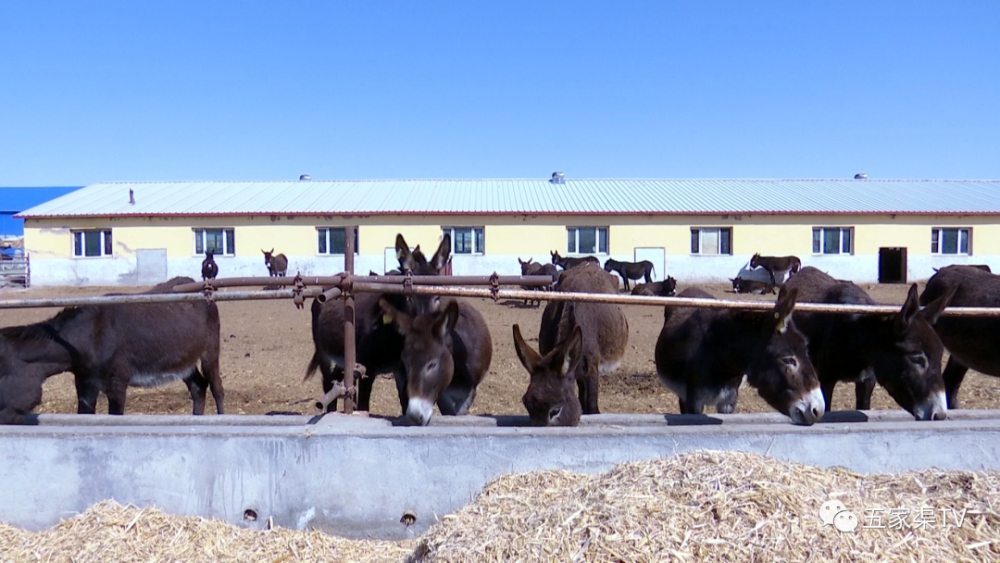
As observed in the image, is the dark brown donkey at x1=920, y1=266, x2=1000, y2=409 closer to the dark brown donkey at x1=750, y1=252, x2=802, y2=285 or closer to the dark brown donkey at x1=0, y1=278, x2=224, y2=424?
the dark brown donkey at x1=0, y1=278, x2=224, y2=424

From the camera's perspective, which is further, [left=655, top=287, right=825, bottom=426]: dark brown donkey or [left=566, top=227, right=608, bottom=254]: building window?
[left=566, top=227, right=608, bottom=254]: building window

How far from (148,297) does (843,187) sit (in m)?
40.8

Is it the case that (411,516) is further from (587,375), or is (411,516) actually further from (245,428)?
(587,375)

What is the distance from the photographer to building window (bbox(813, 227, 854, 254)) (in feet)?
106

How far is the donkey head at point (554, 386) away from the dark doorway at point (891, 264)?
103 feet

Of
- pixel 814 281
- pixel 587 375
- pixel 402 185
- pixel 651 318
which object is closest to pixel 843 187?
pixel 402 185

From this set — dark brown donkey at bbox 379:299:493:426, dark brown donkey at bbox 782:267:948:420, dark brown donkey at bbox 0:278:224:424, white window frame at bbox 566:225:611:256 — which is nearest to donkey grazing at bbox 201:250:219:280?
white window frame at bbox 566:225:611:256

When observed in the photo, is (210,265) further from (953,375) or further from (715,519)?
(715,519)

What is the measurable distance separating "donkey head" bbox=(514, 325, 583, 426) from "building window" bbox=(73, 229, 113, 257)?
33067mm

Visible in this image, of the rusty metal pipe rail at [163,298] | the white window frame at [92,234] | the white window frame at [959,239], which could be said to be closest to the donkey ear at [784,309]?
the rusty metal pipe rail at [163,298]

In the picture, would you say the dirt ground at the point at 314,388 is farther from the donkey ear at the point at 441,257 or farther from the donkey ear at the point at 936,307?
the donkey ear at the point at 936,307

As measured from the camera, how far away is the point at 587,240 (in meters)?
32.6

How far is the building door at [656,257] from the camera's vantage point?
104ft

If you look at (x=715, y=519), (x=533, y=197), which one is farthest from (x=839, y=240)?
(x=715, y=519)
